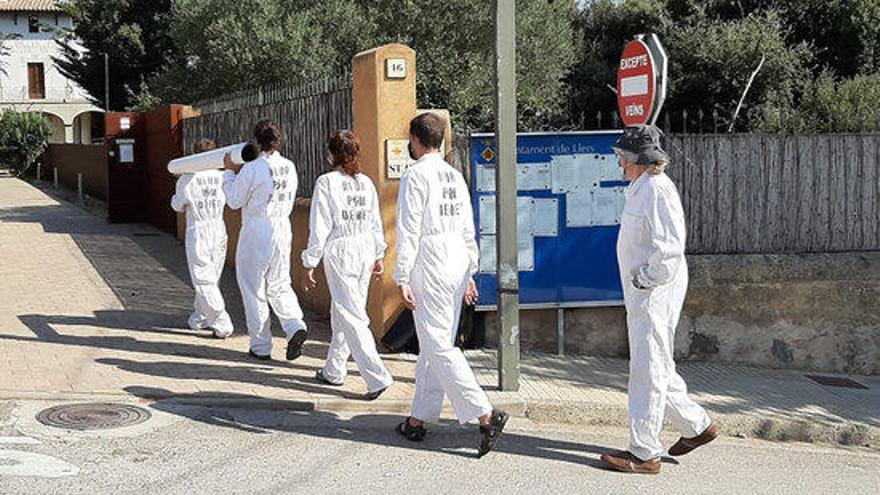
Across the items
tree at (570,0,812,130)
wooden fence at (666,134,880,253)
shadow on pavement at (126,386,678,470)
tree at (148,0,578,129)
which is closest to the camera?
shadow on pavement at (126,386,678,470)

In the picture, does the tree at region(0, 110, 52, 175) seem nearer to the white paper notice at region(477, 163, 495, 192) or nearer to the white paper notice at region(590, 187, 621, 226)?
the white paper notice at region(477, 163, 495, 192)

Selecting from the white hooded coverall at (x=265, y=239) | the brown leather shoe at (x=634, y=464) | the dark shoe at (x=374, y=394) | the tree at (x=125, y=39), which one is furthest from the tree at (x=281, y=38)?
the tree at (x=125, y=39)

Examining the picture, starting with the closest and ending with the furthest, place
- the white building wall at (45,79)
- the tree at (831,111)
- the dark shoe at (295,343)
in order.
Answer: the dark shoe at (295,343), the tree at (831,111), the white building wall at (45,79)

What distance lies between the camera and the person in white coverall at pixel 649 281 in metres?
5.79

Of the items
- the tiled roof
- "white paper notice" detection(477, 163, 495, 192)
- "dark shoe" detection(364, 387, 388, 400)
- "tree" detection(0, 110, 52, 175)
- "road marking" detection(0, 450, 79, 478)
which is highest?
the tiled roof

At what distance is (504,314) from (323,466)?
1928mm

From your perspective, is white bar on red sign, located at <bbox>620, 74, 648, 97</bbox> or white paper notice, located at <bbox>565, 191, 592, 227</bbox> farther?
white paper notice, located at <bbox>565, 191, 592, 227</bbox>

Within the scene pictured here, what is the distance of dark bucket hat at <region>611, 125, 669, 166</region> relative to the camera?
19.3 feet

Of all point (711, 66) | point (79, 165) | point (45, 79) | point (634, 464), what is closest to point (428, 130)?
point (634, 464)

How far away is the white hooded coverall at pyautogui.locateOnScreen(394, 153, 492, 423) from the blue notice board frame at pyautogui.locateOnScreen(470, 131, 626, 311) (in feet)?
8.41

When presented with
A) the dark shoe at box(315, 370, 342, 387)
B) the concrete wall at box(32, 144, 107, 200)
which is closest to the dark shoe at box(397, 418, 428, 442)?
the dark shoe at box(315, 370, 342, 387)

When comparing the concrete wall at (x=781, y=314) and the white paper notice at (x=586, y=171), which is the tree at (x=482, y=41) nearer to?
the concrete wall at (x=781, y=314)

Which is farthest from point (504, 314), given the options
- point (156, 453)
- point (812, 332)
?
point (812, 332)

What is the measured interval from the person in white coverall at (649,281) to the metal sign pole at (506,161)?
1361 mm
